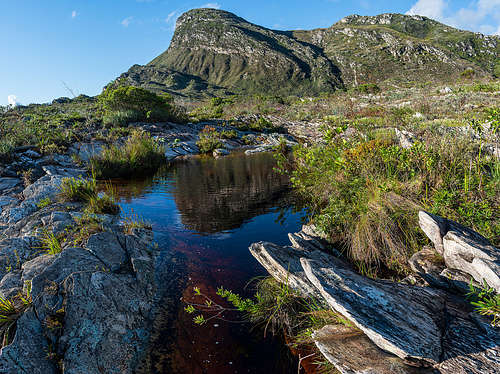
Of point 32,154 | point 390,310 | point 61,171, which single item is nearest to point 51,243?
point 390,310

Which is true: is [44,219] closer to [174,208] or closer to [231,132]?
[174,208]

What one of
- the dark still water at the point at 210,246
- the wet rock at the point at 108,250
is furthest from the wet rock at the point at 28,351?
the wet rock at the point at 108,250

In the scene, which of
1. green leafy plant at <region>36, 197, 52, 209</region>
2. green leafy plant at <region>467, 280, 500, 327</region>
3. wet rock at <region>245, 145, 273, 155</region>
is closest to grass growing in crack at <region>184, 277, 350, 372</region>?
green leafy plant at <region>467, 280, 500, 327</region>

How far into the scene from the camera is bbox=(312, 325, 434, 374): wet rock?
2072 millimetres

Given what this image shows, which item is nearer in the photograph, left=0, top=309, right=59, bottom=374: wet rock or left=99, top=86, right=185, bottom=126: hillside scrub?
left=0, top=309, right=59, bottom=374: wet rock

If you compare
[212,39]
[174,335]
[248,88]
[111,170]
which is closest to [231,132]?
[111,170]

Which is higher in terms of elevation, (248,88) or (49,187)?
(248,88)

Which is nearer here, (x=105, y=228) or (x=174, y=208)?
(x=105, y=228)

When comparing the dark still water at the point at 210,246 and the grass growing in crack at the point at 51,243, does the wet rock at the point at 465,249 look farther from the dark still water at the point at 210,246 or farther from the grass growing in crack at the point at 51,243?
the grass growing in crack at the point at 51,243

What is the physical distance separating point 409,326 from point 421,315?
25 cm

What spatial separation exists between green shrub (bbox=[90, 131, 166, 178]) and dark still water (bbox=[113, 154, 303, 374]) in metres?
1.19

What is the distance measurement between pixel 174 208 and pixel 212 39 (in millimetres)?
170232

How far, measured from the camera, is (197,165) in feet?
50.0

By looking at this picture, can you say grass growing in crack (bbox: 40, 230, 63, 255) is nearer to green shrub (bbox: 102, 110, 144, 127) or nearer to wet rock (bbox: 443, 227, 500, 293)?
wet rock (bbox: 443, 227, 500, 293)
